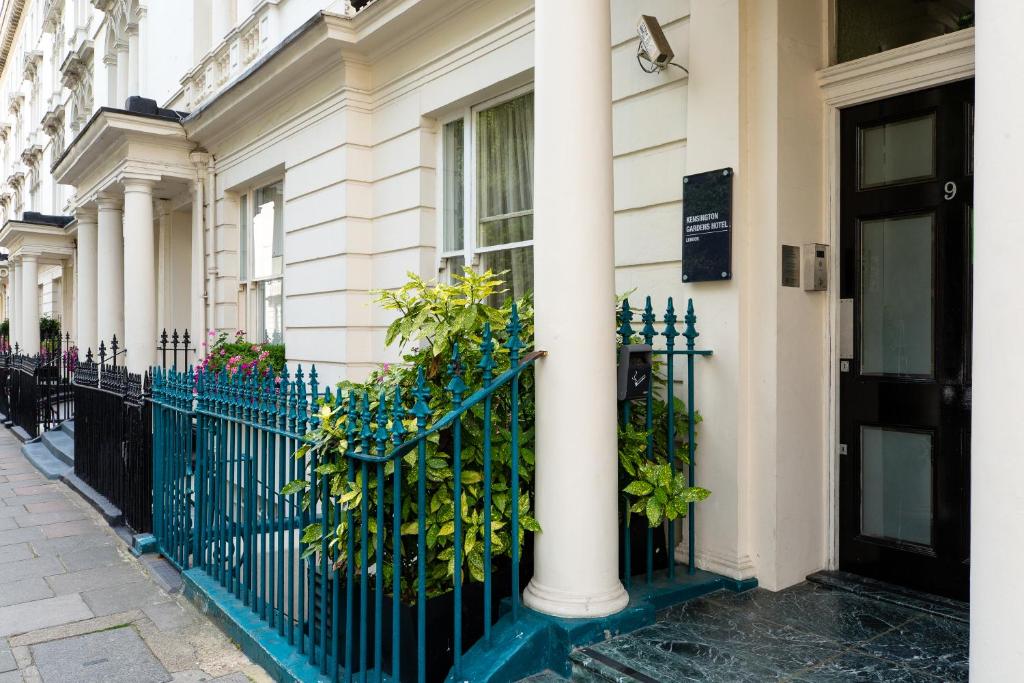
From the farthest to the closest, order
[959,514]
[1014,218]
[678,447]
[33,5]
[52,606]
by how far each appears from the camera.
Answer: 1. [33,5]
2. [52,606]
3. [678,447]
4. [959,514]
5. [1014,218]

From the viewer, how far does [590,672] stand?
314 centimetres

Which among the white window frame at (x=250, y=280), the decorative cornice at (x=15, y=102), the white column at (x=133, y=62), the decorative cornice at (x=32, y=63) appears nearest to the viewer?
the white window frame at (x=250, y=280)

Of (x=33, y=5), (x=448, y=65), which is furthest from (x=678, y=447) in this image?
(x=33, y=5)

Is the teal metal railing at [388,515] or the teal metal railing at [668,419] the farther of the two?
the teal metal railing at [668,419]

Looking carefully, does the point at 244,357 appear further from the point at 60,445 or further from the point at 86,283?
the point at 86,283

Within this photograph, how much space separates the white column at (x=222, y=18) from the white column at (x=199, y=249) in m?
1.59

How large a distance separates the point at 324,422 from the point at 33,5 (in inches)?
1241

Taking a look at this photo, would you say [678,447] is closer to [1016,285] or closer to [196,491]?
[1016,285]

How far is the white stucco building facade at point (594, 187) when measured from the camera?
3.36 meters

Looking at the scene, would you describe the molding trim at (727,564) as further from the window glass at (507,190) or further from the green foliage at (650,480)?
the window glass at (507,190)

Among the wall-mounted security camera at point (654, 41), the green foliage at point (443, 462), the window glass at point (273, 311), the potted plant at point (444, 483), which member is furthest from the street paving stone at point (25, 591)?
the wall-mounted security camera at point (654, 41)

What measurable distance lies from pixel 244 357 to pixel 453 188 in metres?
3.74

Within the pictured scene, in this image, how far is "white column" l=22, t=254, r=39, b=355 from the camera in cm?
1883

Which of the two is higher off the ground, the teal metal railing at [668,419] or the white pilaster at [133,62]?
the white pilaster at [133,62]
